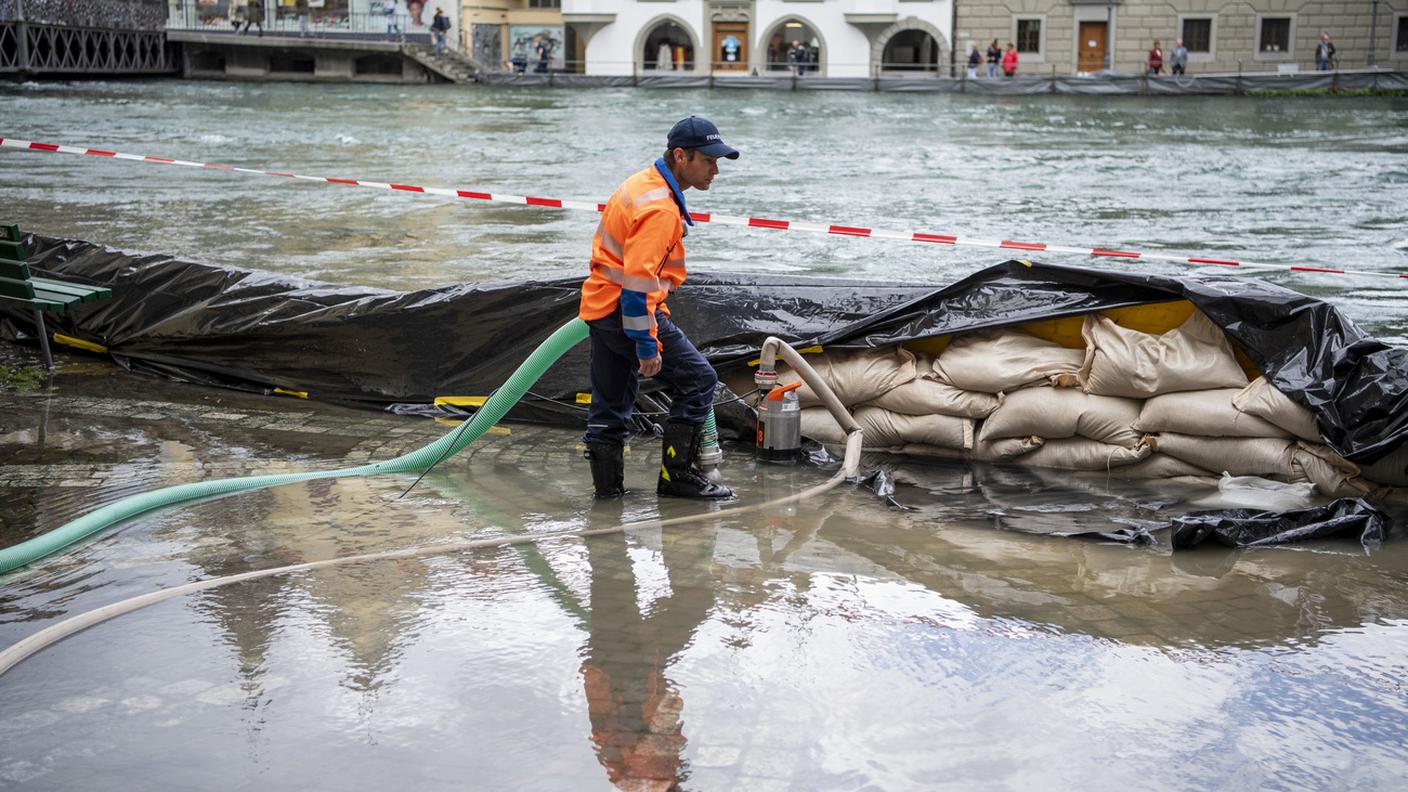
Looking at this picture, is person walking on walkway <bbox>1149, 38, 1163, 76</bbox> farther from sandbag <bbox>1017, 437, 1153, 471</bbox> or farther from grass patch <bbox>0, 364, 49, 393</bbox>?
grass patch <bbox>0, 364, 49, 393</bbox>

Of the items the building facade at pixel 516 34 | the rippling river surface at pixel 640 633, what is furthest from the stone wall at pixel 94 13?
the rippling river surface at pixel 640 633

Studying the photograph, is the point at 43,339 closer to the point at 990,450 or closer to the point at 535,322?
the point at 535,322

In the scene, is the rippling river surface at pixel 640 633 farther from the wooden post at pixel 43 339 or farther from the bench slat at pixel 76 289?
the bench slat at pixel 76 289

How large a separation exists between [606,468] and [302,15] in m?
49.4

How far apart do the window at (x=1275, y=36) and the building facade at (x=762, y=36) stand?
35.0 ft

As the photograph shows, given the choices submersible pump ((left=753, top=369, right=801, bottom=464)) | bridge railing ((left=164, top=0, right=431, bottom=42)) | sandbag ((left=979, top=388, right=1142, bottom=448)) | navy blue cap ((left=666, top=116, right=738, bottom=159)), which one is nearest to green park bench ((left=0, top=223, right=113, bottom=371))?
submersible pump ((left=753, top=369, right=801, bottom=464))

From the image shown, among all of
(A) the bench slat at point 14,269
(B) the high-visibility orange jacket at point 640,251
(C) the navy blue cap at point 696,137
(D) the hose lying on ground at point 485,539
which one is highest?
(C) the navy blue cap at point 696,137

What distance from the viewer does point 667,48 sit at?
169 feet

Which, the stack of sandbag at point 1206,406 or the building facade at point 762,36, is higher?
the building facade at point 762,36

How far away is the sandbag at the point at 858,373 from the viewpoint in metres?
5.93

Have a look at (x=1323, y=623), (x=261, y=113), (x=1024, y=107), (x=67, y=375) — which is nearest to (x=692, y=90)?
(x=1024, y=107)

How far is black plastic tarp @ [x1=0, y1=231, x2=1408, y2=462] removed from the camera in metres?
5.24

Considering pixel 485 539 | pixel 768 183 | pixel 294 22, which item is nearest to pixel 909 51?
pixel 294 22

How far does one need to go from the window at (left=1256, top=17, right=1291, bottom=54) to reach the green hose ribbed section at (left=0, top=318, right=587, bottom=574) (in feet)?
156
